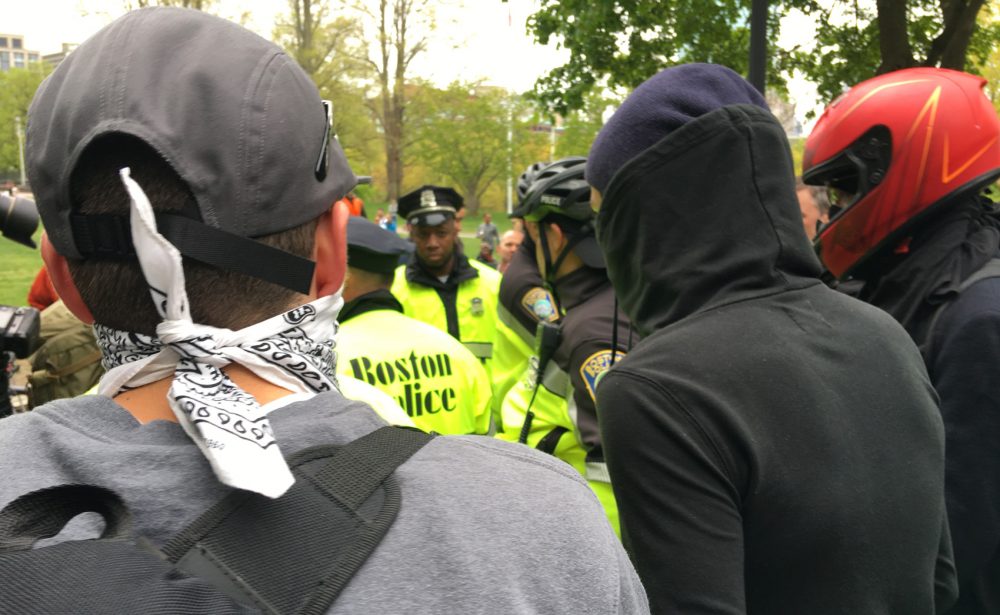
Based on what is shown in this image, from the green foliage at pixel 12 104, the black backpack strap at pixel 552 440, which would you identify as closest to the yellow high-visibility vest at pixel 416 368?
the black backpack strap at pixel 552 440

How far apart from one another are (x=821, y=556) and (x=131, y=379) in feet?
4.13

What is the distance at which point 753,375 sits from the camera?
5.29ft

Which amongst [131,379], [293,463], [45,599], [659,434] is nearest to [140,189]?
[131,379]

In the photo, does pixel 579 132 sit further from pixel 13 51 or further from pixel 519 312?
pixel 13 51

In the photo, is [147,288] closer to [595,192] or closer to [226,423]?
[226,423]

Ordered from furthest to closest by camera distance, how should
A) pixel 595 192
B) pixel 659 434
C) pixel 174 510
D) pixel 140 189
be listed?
pixel 595 192 < pixel 659 434 < pixel 140 189 < pixel 174 510

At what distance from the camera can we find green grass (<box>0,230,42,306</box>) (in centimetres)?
1748

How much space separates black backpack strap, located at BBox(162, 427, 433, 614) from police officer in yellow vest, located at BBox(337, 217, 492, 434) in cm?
288

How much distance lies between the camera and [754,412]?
62.6 inches

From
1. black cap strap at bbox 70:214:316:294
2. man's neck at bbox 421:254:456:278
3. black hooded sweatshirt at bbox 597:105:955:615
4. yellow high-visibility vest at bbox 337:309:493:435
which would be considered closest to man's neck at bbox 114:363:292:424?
black cap strap at bbox 70:214:316:294

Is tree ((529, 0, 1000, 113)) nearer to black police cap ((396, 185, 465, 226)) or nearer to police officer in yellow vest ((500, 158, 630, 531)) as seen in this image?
black police cap ((396, 185, 465, 226))

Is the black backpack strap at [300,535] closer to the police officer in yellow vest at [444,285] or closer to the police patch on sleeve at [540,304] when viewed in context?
the police patch on sleeve at [540,304]

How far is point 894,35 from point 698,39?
212cm

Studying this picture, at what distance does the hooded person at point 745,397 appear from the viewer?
5.10 feet
